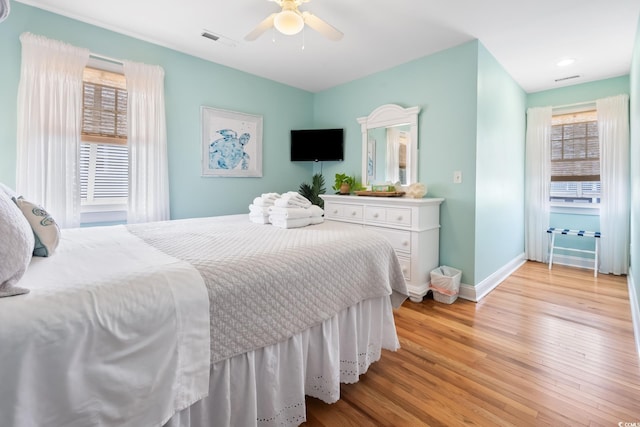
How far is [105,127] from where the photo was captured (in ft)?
9.23

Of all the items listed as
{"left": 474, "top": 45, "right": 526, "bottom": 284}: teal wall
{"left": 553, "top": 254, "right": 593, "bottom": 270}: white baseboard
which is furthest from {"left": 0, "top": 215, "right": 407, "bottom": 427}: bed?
{"left": 553, "top": 254, "right": 593, "bottom": 270}: white baseboard

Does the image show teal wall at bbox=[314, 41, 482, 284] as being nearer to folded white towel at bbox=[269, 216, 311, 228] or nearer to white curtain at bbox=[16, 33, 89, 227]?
folded white towel at bbox=[269, 216, 311, 228]

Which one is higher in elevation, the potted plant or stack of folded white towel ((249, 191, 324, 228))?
the potted plant

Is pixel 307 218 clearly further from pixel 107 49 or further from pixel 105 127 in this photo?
pixel 107 49

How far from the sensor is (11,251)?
80 cm

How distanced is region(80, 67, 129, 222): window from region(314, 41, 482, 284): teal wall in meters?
2.94

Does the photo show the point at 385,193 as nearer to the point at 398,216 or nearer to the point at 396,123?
the point at 398,216

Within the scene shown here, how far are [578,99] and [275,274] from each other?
198 inches

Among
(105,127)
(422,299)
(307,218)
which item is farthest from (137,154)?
(422,299)

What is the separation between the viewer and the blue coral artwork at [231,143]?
3.47 meters

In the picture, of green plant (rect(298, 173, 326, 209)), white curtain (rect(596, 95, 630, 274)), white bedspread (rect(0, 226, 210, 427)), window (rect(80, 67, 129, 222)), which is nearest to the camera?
white bedspread (rect(0, 226, 210, 427))

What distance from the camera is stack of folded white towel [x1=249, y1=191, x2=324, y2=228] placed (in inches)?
79.3

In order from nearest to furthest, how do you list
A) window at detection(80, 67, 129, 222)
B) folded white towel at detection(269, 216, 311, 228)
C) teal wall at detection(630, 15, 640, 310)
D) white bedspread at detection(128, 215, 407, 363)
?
white bedspread at detection(128, 215, 407, 363)
folded white towel at detection(269, 216, 311, 228)
teal wall at detection(630, 15, 640, 310)
window at detection(80, 67, 129, 222)

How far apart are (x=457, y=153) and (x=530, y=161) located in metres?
2.13
